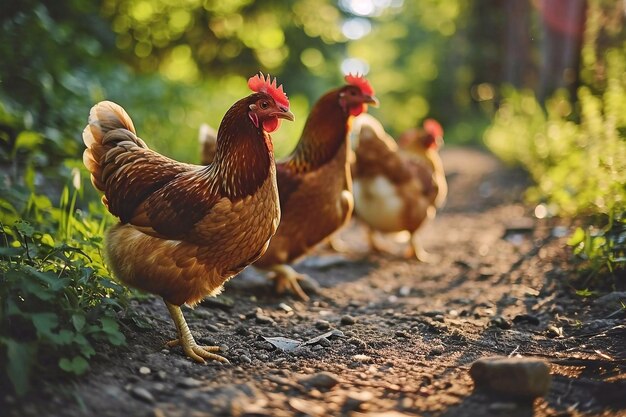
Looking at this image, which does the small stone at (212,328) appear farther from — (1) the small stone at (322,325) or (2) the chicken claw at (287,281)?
(2) the chicken claw at (287,281)

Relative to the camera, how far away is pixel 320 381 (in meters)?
2.57

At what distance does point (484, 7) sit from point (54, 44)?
20.0 metres

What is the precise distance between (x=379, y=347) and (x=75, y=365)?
1.59 metres

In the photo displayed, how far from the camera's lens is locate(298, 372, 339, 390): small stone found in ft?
8.41

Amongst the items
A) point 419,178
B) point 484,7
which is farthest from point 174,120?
point 484,7

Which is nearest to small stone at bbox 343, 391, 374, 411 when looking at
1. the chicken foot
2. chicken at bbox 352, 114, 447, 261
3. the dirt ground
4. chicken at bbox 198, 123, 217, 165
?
the dirt ground

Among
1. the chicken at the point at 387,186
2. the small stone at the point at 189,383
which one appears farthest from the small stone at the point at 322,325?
the chicken at the point at 387,186

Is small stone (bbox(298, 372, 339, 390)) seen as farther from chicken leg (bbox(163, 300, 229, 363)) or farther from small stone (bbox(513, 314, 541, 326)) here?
small stone (bbox(513, 314, 541, 326))

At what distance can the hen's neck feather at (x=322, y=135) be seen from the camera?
4.44m

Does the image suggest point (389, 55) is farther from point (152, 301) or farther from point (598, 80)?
point (152, 301)

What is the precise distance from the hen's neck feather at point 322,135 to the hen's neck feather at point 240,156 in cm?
140

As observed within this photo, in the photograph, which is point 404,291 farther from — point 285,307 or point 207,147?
point 207,147

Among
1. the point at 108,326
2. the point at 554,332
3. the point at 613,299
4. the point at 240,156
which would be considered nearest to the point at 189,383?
the point at 108,326

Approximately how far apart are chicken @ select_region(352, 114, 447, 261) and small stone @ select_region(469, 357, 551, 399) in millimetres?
3485
